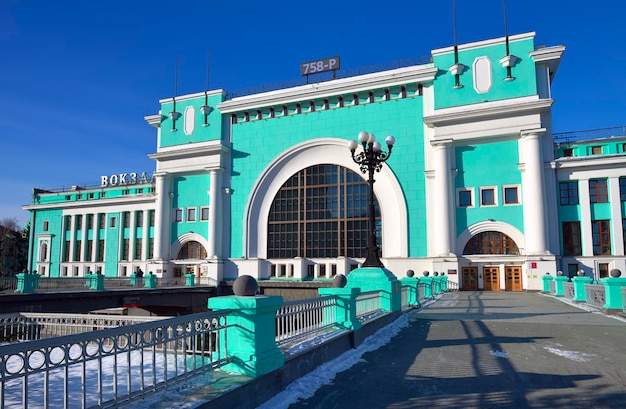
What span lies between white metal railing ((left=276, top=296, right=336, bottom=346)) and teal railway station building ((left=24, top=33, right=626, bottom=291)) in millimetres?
24103

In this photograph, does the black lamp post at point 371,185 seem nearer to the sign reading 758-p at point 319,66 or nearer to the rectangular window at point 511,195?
the rectangular window at point 511,195

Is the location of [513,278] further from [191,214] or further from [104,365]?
[104,365]

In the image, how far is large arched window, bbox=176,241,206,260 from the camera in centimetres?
4116

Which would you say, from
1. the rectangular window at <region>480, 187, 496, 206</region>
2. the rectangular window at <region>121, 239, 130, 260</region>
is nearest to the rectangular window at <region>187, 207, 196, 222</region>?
the rectangular window at <region>121, 239, 130, 260</region>

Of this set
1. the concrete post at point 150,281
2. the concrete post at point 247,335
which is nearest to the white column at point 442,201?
the concrete post at point 150,281

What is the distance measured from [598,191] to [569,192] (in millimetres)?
1688

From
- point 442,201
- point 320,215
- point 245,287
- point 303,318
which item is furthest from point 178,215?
point 245,287

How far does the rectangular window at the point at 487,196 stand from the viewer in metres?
32.0

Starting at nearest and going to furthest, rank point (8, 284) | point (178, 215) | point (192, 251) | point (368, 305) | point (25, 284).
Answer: point (368, 305) → point (25, 284) → point (8, 284) → point (192, 251) → point (178, 215)

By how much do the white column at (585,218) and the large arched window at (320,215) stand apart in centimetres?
1398

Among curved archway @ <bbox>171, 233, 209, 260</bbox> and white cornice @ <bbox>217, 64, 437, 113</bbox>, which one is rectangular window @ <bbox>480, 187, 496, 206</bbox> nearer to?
white cornice @ <bbox>217, 64, 437, 113</bbox>

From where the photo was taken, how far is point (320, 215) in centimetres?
3753

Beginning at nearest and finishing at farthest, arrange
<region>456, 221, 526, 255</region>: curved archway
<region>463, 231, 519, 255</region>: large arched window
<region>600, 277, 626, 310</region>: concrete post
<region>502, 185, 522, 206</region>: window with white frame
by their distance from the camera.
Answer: <region>600, 277, 626, 310</region>: concrete post, <region>456, 221, 526, 255</region>: curved archway, <region>463, 231, 519, 255</region>: large arched window, <region>502, 185, 522, 206</region>: window with white frame

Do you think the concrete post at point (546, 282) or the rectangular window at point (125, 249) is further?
the rectangular window at point (125, 249)
